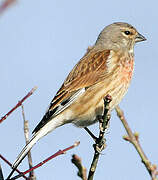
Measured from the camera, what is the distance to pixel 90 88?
217 inches

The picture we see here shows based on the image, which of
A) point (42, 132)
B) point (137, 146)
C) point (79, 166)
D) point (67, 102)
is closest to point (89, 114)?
point (67, 102)

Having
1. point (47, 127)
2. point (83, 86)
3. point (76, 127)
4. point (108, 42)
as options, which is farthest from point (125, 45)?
point (47, 127)

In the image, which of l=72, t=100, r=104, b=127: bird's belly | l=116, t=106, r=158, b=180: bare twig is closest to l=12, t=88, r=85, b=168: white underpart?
l=72, t=100, r=104, b=127: bird's belly

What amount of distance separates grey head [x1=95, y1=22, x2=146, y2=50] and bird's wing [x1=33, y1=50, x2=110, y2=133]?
1.52ft

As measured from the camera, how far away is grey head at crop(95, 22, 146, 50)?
638 cm

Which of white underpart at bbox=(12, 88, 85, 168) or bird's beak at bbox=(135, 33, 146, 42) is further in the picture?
bird's beak at bbox=(135, 33, 146, 42)

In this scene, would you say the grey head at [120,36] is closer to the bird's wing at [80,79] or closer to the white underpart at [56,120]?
the bird's wing at [80,79]

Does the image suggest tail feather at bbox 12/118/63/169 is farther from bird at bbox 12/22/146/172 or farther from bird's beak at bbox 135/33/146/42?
bird's beak at bbox 135/33/146/42

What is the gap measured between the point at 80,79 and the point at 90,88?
0.20 meters

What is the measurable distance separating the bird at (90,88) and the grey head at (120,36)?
0.23 meters

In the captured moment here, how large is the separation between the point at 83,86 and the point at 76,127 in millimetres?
589

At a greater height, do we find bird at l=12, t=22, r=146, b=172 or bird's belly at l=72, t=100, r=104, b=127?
bird at l=12, t=22, r=146, b=172

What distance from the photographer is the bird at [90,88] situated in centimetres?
522

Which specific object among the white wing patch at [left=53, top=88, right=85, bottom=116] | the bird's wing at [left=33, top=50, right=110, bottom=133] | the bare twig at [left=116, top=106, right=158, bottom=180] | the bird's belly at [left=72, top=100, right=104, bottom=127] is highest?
the bird's wing at [left=33, top=50, right=110, bottom=133]
